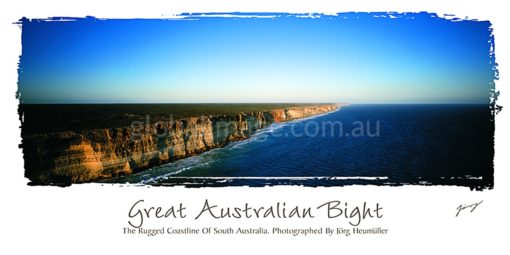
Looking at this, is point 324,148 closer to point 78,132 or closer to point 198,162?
point 198,162

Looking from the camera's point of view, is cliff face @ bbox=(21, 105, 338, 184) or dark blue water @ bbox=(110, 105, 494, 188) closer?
cliff face @ bbox=(21, 105, 338, 184)

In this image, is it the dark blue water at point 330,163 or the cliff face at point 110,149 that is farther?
the dark blue water at point 330,163

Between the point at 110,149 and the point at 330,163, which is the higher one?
the point at 110,149

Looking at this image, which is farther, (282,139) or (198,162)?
(282,139)

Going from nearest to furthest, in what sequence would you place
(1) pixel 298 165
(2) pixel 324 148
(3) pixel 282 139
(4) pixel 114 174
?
1. (4) pixel 114 174
2. (1) pixel 298 165
3. (2) pixel 324 148
4. (3) pixel 282 139

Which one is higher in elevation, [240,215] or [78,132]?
[78,132]

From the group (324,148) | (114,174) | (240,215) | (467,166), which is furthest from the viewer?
(324,148)

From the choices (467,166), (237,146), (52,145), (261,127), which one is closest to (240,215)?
(52,145)

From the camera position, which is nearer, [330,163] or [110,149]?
[110,149]
